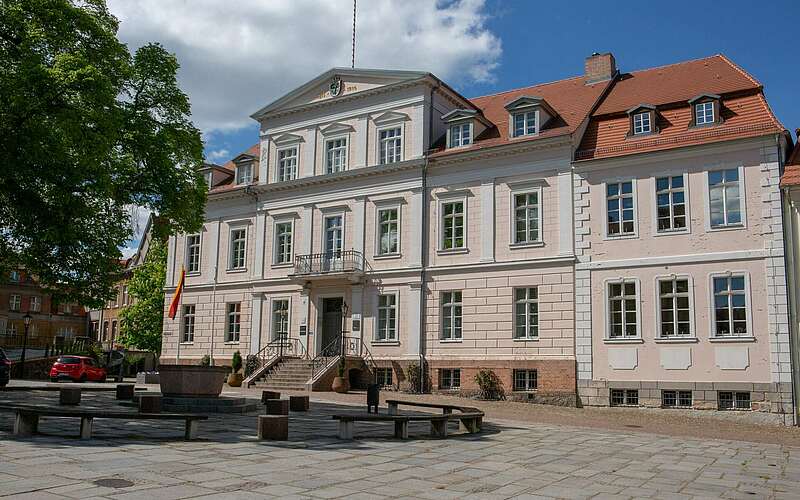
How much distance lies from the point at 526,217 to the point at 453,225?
125 inches

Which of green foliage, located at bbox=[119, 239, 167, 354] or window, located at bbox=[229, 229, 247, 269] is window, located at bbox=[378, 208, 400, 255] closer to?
window, located at bbox=[229, 229, 247, 269]

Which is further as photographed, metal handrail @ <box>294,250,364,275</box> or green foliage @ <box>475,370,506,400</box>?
metal handrail @ <box>294,250,364,275</box>

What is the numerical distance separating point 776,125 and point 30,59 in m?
21.1

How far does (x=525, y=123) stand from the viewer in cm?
2859

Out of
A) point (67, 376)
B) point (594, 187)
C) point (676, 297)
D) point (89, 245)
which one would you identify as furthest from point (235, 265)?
point (676, 297)

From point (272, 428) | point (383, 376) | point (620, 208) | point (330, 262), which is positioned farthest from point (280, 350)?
point (272, 428)

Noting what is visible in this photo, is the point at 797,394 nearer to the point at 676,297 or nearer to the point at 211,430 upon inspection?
the point at 676,297

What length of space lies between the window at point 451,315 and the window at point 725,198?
9786 mm

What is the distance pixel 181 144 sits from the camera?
81.3 feet

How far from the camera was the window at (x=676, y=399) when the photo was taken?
2366cm

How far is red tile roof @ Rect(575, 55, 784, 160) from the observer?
2417cm

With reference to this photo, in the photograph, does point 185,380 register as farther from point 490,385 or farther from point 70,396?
point 490,385

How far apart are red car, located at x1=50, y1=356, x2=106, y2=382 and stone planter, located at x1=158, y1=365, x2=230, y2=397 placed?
20.8 m

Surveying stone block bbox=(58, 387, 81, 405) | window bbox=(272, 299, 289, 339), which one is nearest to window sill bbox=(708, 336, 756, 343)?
window bbox=(272, 299, 289, 339)
